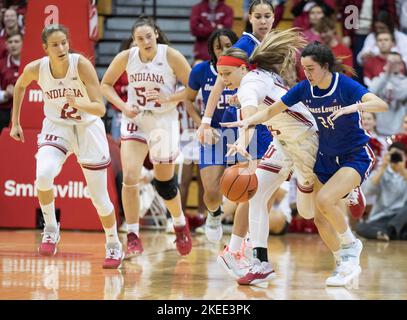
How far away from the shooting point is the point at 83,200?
32.1 ft

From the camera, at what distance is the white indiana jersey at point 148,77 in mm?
7562

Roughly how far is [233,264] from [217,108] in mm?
1651

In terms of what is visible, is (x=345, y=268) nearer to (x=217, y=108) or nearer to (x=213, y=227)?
(x=213, y=227)

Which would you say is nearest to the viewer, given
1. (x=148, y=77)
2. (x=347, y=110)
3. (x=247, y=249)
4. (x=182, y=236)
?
(x=347, y=110)

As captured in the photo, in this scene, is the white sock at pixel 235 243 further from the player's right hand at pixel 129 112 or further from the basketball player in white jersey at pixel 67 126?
the player's right hand at pixel 129 112

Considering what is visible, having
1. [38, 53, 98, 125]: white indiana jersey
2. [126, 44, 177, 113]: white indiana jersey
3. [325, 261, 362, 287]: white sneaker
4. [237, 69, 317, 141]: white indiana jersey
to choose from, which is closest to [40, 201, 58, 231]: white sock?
[38, 53, 98, 125]: white indiana jersey

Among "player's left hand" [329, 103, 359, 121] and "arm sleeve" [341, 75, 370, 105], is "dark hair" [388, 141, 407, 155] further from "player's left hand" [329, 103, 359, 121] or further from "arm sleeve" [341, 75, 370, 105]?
"player's left hand" [329, 103, 359, 121]

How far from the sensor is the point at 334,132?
5.99 m

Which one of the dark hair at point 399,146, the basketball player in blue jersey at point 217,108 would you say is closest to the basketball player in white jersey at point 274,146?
the basketball player in blue jersey at point 217,108

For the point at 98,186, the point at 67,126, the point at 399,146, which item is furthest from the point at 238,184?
the point at 399,146

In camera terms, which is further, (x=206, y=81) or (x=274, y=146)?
(x=206, y=81)

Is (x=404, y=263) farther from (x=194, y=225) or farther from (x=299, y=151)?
(x=194, y=225)
